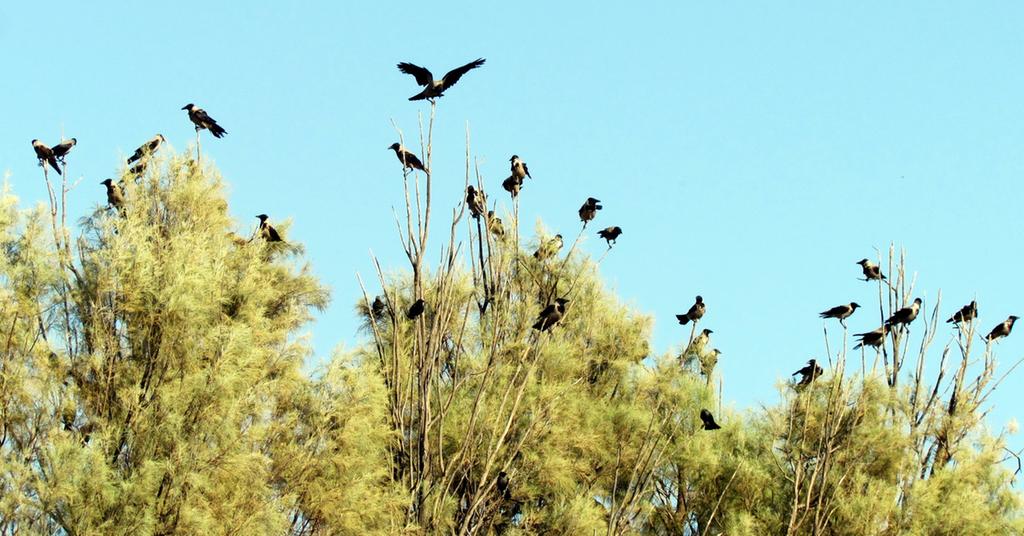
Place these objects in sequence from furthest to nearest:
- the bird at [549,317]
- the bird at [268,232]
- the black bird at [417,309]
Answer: the bird at [268,232] < the bird at [549,317] < the black bird at [417,309]

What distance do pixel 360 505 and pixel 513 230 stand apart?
4.98 metres

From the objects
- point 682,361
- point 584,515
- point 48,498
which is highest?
point 682,361

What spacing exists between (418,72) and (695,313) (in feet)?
27.0

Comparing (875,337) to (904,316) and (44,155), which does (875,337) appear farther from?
(44,155)

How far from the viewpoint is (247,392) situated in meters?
13.0

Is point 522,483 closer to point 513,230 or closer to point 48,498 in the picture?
point 513,230

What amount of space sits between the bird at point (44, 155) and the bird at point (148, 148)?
2.75 feet

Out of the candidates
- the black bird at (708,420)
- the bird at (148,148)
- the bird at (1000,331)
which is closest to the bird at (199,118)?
the bird at (148,148)

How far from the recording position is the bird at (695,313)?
69.8ft

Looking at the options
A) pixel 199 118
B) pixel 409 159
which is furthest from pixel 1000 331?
pixel 199 118

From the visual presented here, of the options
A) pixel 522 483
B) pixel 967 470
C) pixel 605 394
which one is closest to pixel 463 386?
pixel 522 483

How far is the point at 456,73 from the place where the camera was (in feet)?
47.3

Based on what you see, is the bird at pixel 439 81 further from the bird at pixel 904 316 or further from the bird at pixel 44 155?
the bird at pixel 904 316

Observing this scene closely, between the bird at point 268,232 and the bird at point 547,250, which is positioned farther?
the bird at point 547,250
